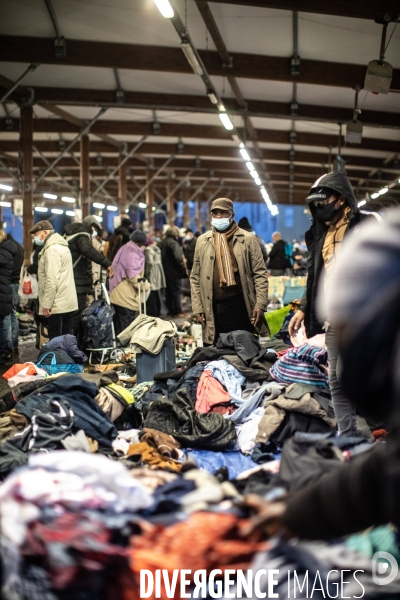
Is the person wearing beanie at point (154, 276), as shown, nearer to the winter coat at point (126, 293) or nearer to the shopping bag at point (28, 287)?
the winter coat at point (126, 293)

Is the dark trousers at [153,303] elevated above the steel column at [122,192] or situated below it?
below

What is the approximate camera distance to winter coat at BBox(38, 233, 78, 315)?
736 centimetres

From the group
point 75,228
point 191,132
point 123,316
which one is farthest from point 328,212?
point 191,132

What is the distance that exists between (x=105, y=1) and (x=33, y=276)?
4.03m

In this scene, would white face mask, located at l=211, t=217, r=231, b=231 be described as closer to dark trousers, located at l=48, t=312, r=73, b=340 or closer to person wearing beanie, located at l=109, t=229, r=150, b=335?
dark trousers, located at l=48, t=312, r=73, b=340

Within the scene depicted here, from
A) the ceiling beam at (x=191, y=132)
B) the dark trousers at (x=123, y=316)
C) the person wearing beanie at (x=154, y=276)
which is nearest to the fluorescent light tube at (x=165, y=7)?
the dark trousers at (x=123, y=316)

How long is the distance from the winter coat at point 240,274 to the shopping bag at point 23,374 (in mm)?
1599

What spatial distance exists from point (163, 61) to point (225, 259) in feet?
18.3

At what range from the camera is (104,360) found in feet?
27.3

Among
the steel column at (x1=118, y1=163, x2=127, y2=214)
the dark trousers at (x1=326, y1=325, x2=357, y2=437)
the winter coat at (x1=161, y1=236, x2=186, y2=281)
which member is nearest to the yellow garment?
the dark trousers at (x1=326, y1=325, x2=357, y2=437)

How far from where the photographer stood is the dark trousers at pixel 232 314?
6.03m

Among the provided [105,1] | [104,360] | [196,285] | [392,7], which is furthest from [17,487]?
[105,1]

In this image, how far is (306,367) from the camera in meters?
5.00

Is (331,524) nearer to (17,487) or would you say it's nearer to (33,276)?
(17,487)
